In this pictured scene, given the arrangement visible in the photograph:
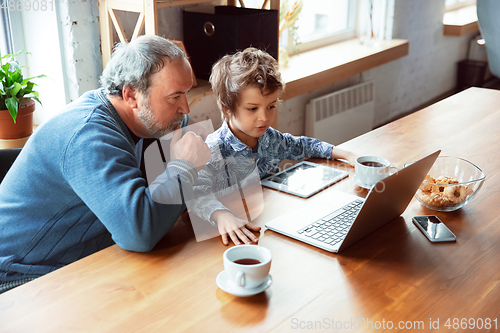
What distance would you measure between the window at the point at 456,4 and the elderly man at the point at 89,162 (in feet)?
14.9

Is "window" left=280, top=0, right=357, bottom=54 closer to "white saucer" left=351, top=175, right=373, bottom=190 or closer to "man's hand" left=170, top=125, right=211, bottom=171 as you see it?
"white saucer" left=351, top=175, right=373, bottom=190

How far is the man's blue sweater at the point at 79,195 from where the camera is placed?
1080mm

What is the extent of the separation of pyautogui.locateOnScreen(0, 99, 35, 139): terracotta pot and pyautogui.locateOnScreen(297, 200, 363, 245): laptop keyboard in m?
1.30

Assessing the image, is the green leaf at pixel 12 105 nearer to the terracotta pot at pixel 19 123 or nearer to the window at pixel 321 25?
the terracotta pot at pixel 19 123

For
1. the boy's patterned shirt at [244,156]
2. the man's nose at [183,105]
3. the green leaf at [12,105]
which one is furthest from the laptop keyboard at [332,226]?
the green leaf at [12,105]

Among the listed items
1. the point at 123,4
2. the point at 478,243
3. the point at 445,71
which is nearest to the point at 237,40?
the point at 123,4

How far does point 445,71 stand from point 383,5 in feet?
4.69

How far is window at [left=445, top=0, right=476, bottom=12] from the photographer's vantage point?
503 centimetres

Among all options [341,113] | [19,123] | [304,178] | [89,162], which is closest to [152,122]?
[89,162]

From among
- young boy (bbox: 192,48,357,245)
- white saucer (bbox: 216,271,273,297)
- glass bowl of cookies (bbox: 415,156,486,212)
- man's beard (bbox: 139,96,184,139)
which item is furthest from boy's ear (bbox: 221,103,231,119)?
white saucer (bbox: 216,271,273,297)

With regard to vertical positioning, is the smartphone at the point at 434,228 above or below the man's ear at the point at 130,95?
below

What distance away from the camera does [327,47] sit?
12.1 ft

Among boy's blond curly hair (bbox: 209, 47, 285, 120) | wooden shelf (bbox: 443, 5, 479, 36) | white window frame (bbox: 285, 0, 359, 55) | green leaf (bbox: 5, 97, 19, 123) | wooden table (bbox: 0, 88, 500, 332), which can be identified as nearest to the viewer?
wooden table (bbox: 0, 88, 500, 332)

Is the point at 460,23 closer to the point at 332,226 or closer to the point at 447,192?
the point at 447,192
